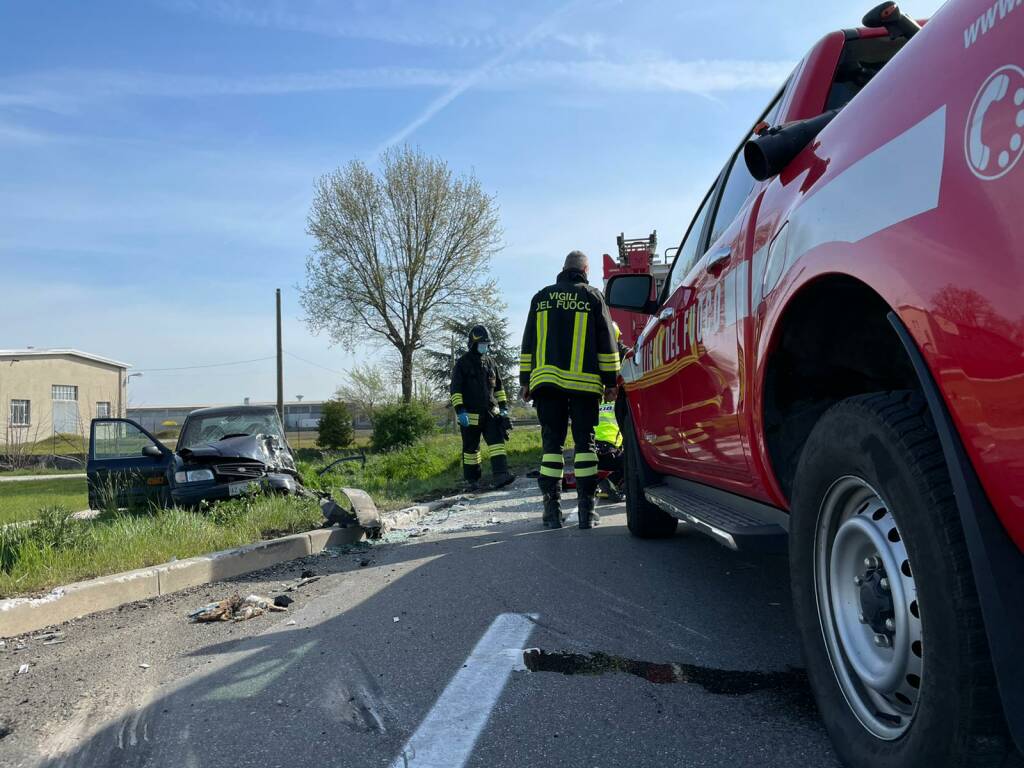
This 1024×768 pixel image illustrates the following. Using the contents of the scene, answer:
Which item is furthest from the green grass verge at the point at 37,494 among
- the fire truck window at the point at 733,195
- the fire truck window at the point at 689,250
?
the fire truck window at the point at 733,195

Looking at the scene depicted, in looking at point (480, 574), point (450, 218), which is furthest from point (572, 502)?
point (450, 218)

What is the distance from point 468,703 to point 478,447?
7974 mm

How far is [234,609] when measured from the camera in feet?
13.7

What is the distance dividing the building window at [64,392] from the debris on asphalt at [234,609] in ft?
163

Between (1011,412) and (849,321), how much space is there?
3.19ft

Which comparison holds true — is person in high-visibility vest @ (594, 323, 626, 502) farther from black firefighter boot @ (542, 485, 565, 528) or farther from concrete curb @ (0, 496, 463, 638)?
concrete curb @ (0, 496, 463, 638)

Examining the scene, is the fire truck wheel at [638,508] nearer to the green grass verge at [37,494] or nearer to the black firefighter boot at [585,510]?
the black firefighter boot at [585,510]

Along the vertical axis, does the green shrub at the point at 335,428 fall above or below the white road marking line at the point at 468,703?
above

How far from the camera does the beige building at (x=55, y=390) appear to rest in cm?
4400

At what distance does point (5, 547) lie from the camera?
17.0ft

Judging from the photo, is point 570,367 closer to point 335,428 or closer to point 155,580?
point 155,580

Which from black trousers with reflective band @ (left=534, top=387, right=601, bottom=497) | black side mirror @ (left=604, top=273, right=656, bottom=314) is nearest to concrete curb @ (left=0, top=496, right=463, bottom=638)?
black trousers with reflective band @ (left=534, top=387, right=601, bottom=497)

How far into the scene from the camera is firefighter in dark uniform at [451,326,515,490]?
→ 10.6 meters

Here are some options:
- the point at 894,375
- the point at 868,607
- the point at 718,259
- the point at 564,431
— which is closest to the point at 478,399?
the point at 564,431
